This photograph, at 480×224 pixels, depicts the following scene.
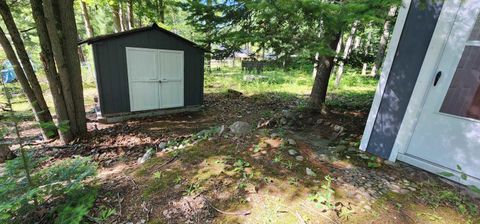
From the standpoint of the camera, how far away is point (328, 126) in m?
4.38

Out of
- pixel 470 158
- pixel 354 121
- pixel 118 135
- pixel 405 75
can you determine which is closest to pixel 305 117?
pixel 354 121

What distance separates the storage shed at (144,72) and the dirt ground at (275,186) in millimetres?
2530

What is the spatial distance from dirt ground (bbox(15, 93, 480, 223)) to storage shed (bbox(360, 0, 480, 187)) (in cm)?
29

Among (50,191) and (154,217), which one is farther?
(50,191)

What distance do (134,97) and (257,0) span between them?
4.79m

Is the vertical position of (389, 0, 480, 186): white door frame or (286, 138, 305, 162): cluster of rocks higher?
(389, 0, 480, 186): white door frame

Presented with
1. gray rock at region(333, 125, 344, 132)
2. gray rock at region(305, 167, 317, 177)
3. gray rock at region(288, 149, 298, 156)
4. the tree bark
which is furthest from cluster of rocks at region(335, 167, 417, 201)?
the tree bark

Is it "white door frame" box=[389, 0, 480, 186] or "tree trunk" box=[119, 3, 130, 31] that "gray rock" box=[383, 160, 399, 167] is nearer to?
"white door frame" box=[389, 0, 480, 186]

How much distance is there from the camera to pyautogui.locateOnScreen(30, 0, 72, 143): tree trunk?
3.98 meters

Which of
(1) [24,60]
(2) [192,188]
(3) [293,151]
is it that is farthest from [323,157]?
(1) [24,60]

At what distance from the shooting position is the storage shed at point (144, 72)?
5.75 metres

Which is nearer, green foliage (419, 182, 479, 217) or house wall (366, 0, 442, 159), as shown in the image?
green foliage (419, 182, 479, 217)

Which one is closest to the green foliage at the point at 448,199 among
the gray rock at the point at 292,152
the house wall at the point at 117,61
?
the gray rock at the point at 292,152

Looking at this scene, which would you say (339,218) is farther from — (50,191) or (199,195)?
(50,191)
